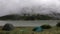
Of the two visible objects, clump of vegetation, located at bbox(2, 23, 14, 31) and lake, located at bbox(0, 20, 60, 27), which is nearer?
clump of vegetation, located at bbox(2, 23, 14, 31)

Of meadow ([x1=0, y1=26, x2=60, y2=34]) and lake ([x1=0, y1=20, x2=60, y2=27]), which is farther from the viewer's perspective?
lake ([x1=0, y1=20, x2=60, y2=27])

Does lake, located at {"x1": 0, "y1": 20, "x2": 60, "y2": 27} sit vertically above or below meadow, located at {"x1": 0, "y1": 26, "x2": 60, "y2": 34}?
above

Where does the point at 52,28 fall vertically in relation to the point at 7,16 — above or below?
below

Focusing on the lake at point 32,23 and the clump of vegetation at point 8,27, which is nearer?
the clump of vegetation at point 8,27

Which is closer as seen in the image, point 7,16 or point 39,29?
point 39,29

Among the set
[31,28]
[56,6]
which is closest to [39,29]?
[31,28]

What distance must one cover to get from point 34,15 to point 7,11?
0.25 meters

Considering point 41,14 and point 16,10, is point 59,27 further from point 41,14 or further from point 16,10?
point 16,10

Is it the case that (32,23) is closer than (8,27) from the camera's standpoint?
No

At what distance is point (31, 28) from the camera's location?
140 centimetres

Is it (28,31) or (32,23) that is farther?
(32,23)

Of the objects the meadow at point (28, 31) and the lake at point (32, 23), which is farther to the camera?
the lake at point (32, 23)

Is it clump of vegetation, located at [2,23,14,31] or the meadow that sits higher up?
clump of vegetation, located at [2,23,14,31]

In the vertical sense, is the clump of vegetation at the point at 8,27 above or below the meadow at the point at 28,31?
above
